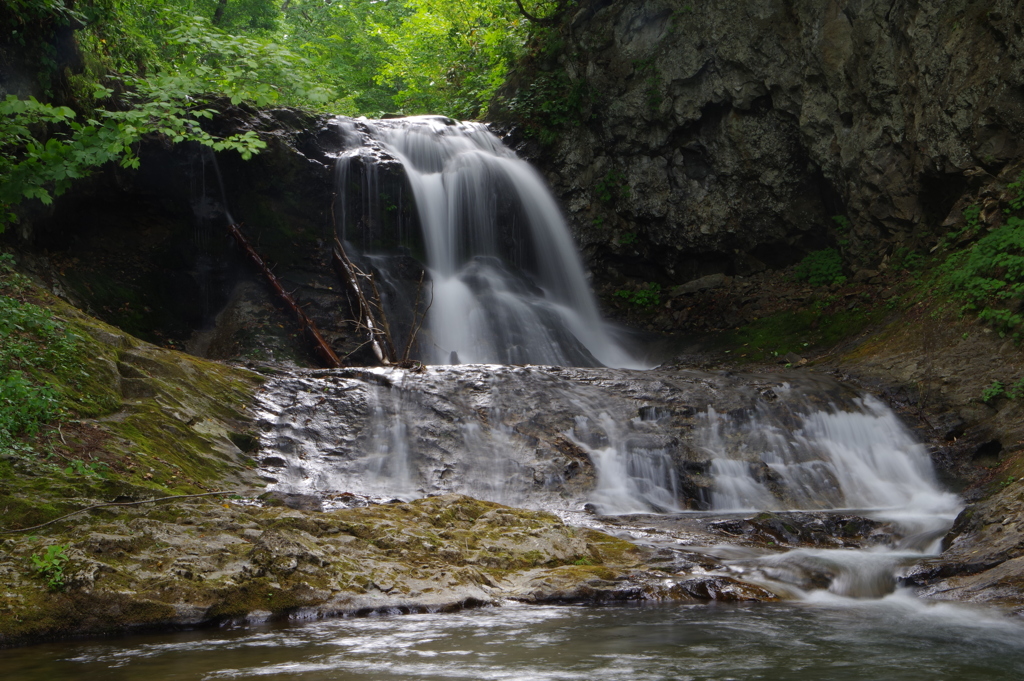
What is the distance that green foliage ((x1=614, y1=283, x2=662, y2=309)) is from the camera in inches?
569

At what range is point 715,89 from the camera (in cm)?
1313

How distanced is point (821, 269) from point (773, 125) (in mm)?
2770

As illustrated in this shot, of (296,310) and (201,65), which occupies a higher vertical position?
(201,65)

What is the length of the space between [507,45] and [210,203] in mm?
8018

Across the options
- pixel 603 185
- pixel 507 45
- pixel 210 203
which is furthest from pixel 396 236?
pixel 507 45

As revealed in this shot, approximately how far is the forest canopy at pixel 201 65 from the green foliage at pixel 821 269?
7.43 metres

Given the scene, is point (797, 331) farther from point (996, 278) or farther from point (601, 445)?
point (601, 445)

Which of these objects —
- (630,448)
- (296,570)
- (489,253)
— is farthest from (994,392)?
(489,253)

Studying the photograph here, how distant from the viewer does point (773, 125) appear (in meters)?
Answer: 13.0

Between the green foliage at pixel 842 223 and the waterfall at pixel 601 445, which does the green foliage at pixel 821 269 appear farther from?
the waterfall at pixel 601 445

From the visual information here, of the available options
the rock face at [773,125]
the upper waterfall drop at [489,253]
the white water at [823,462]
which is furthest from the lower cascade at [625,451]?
the rock face at [773,125]

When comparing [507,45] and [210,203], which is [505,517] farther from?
[507,45]

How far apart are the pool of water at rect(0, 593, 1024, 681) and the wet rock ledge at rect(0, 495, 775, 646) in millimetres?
173

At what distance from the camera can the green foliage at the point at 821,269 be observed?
41.0ft
